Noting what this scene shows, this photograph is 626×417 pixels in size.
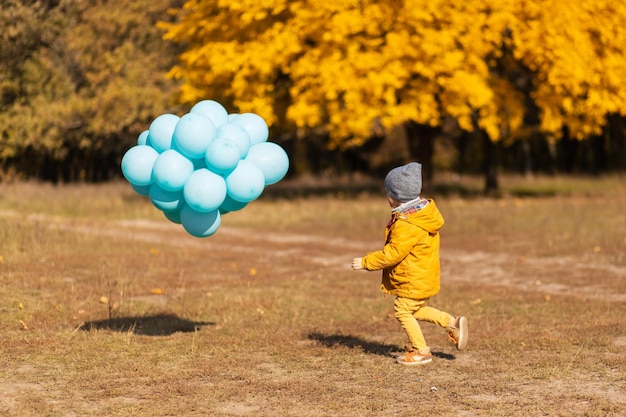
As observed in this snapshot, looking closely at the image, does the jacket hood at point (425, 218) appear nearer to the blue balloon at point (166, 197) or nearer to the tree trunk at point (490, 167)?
the blue balloon at point (166, 197)

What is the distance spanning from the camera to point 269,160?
845 centimetres

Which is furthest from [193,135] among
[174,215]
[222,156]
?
[174,215]

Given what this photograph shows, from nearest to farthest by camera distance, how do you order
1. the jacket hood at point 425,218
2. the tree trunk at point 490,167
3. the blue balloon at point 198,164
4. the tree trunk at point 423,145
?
1. the jacket hood at point 425,218
2. the blue balloon at point 198,164
3. the tree trunk at point 423,145
4. the tree trunk at point 490,167

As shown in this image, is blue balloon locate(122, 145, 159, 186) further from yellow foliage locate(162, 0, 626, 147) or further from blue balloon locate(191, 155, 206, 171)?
yellow foliage locate(162, 0, 626, 147)

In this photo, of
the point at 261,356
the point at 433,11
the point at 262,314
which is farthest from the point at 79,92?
the point at 261,356

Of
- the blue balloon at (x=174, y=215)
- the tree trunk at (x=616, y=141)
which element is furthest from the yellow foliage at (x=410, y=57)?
the blue balloon at (x=174, y=215)

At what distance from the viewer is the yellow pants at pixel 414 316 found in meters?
7.86

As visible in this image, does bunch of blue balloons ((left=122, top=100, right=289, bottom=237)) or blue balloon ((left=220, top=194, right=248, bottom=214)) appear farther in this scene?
blue balloon ((left=220, top=194, right=248, bottom=214))

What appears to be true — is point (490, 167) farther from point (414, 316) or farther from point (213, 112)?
point (414, 316)

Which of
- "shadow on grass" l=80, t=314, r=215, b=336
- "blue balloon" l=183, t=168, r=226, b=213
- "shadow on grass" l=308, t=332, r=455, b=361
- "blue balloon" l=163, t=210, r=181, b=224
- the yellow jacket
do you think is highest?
"blue balloon" l=183, t=168, r=226, b=213

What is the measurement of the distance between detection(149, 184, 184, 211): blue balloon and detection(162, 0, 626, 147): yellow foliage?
14.3 metres

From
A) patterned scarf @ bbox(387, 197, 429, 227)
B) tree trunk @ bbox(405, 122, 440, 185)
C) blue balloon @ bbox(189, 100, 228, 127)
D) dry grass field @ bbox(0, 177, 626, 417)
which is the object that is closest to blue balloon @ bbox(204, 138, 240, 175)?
blue balloon @ bbox(189, 100, 228, 127)

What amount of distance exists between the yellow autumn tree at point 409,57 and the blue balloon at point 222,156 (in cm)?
1451

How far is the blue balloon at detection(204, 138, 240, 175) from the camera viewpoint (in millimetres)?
7996
